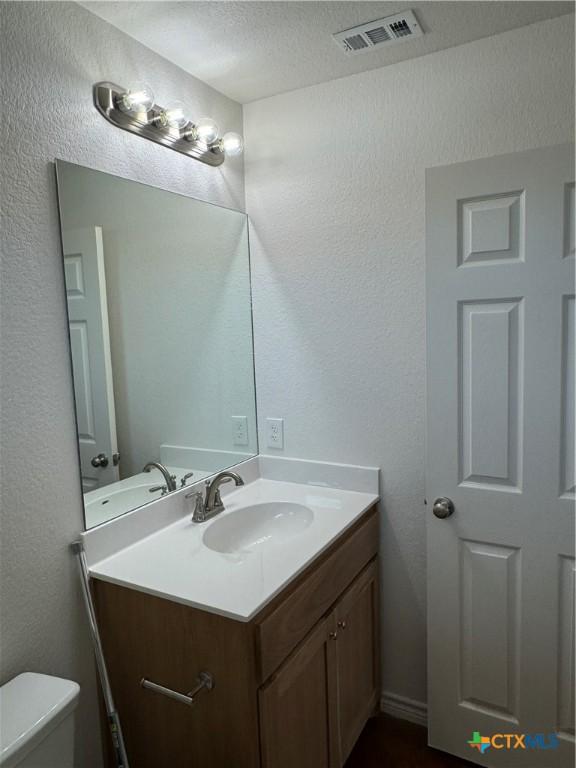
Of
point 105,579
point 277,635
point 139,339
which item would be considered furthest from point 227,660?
point 139,339

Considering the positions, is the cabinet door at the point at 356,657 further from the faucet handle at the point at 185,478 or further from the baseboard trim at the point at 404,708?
the faucet handle at the point at 185,478

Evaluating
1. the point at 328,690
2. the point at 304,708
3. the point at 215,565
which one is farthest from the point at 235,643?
the point at 328,690

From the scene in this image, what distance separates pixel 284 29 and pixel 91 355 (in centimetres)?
114

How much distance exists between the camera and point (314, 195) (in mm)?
2066

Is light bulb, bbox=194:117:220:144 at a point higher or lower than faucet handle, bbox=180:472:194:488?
higher

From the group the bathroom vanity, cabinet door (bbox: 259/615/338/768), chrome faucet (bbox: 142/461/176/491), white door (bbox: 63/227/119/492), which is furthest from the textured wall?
cabinet door (bbox: 259/615/338/768)

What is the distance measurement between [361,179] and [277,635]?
5.05 ft

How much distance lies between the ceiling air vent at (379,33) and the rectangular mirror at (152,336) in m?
0.71

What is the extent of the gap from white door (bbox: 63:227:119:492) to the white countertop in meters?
0.25

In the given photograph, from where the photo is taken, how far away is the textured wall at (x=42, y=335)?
1321mm

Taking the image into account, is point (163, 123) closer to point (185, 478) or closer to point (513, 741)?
point (185, 478)

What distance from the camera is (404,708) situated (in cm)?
208

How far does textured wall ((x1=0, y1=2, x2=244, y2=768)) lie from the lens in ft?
4.33

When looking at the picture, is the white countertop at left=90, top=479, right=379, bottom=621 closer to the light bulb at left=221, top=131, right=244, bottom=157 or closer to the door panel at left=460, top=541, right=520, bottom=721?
the door panel at left=460, top=541, right=520, bottom=721
